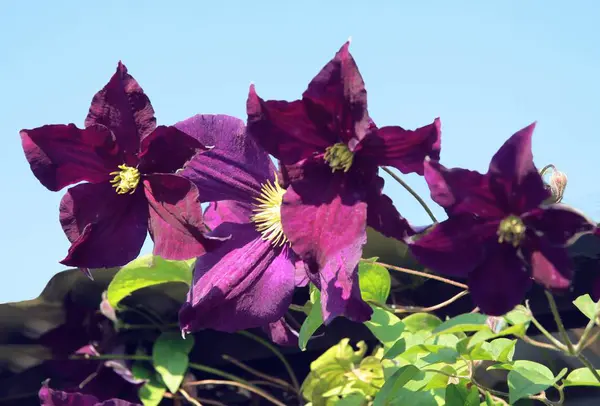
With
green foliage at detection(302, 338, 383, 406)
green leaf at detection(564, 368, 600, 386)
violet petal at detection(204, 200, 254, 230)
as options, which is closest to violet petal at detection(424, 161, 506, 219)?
violet petal at detection(204, 200, 254, 230)

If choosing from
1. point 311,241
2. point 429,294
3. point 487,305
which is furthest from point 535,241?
point 429,294

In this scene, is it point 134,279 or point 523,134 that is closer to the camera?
point 523,134

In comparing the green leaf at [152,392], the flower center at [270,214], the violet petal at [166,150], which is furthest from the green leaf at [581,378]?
the green leaf at [152,392]

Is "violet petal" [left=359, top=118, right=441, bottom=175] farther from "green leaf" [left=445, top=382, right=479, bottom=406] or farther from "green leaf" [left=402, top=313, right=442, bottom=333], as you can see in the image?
"green leaf" [left=402, top=313, right=442, bottom=333]

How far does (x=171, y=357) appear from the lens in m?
1.11

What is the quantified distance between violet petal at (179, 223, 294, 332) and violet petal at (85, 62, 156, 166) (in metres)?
0.11

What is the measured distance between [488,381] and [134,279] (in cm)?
53

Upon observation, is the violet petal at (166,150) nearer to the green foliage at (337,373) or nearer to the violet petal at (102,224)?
the violet petal at (102,224)

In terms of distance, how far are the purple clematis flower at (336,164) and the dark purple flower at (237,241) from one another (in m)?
0.08

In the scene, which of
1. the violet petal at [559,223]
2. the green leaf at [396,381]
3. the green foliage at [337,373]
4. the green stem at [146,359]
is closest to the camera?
the violet petal at [559,223]

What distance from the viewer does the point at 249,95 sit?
0.54m

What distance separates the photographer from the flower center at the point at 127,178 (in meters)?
0.63

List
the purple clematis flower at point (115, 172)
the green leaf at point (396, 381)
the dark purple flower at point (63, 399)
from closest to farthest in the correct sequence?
the purple clematis flower at point (115, 172) → the green leaf at point (396, 381) → the dark purple flower at point (63, 399)

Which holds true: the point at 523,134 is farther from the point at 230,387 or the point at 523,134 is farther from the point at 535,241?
the point at 230,387
